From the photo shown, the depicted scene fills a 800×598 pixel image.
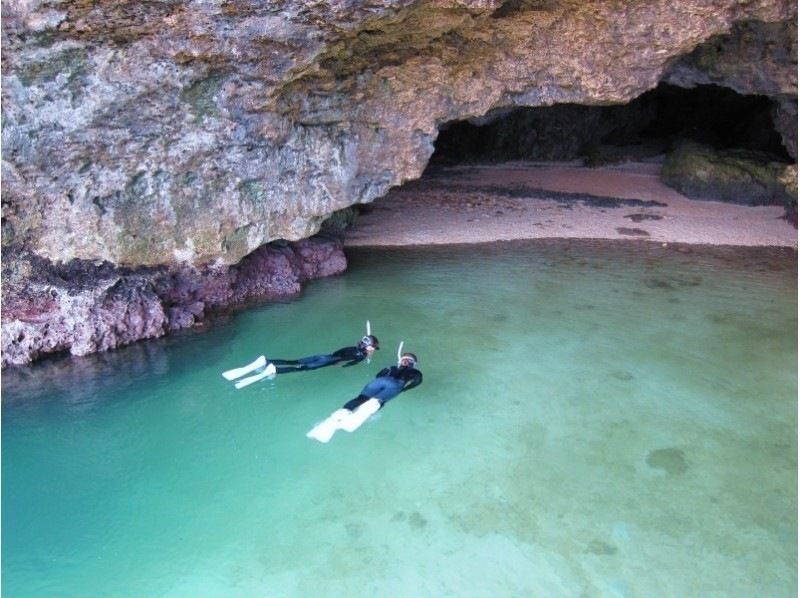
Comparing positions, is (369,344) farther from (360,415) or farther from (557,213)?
(557,213)

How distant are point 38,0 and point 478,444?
211 inches

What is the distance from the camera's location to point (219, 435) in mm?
6336

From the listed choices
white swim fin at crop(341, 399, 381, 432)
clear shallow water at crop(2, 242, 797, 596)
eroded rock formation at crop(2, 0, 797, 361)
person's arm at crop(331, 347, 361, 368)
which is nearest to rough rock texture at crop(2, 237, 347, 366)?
eroded rock formation at crop(2, 0, 797, 361)

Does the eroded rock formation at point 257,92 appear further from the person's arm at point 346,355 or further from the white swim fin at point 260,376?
the person's arm at point 346,355

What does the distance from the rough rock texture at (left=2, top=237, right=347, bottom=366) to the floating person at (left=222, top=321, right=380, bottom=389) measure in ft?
5.87

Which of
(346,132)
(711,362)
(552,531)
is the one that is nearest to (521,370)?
(711,362)

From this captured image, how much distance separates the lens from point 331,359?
23.6ft

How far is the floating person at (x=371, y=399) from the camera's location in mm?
6020

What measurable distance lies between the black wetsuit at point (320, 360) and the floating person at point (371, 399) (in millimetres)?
637

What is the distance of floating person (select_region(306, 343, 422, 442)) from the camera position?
6020mm

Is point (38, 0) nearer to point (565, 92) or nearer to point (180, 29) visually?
point (180, 29)

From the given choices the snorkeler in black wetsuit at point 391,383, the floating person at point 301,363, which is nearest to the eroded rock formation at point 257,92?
the floating person at point 301,363

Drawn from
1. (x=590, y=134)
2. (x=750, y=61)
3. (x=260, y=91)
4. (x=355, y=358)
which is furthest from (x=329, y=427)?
(x=590, y=134)

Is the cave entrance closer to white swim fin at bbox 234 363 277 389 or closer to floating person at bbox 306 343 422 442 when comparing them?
floating person at bbox 306 343 422 442
